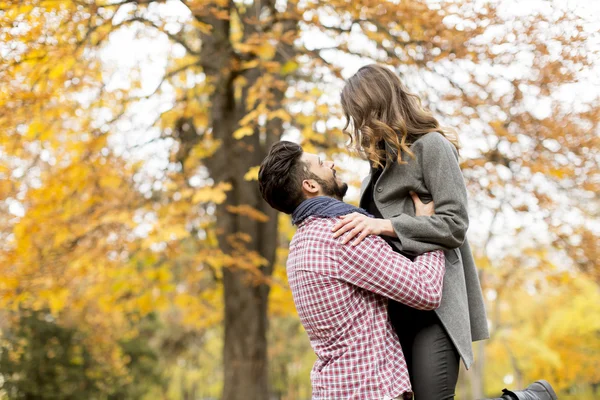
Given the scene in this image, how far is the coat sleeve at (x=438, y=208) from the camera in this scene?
2322 mm

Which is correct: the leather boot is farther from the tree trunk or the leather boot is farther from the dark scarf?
the tree trunk

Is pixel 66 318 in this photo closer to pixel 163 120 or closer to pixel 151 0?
pixel 163 120

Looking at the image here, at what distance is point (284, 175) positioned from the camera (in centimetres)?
252

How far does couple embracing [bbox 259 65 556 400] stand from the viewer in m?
2.28

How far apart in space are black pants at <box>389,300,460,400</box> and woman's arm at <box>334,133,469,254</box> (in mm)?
295

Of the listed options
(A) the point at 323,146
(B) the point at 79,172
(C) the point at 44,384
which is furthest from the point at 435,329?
(C) the point at 44,384

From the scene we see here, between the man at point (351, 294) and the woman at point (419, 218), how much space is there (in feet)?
0.22

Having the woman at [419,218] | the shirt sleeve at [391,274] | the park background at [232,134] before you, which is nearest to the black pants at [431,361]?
the woman at [419,218]

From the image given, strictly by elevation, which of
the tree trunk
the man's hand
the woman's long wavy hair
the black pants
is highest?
the woman's long wavy hair

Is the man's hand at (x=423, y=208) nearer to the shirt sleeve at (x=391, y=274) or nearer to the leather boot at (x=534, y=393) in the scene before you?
the shirt sleeve at (x=391, y=274)

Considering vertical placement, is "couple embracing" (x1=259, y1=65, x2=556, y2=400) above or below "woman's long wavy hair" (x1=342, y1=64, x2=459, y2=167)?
below

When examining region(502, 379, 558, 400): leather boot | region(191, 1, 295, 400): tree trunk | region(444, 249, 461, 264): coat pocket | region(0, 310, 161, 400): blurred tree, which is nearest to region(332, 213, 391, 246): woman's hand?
region(444, 249, 461, 264): coat pocket

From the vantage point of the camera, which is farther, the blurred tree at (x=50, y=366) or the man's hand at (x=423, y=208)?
the blurred tree at (x=50, y=366)

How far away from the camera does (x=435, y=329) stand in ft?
7.76
